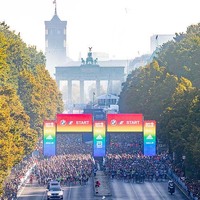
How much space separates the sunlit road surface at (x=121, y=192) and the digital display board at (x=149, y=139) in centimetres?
1035

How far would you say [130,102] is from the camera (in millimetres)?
146000

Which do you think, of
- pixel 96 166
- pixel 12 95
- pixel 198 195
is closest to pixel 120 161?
pixel 96 166

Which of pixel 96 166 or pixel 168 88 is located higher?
pixel 168 88

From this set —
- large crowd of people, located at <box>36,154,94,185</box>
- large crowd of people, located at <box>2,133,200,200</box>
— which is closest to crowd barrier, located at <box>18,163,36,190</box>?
large crowd of people, located at <box>2,133,200,200</box>

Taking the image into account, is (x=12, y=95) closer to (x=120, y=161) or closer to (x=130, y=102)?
(x=120, y=161)

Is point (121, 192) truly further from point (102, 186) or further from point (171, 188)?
point (171, 188)

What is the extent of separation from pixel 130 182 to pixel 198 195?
55.1 ft

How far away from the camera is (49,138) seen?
95.2 meters

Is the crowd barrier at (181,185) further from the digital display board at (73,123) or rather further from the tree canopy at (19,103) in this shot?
the tree canopy at (19,103)

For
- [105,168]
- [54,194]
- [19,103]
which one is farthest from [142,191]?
[19,103]

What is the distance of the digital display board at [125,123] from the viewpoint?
95.6 metres

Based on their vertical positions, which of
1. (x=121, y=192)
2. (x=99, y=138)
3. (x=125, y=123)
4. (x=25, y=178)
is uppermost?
(x=125, y=123)

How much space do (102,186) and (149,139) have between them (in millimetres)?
15797

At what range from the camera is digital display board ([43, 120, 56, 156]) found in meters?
94.8
